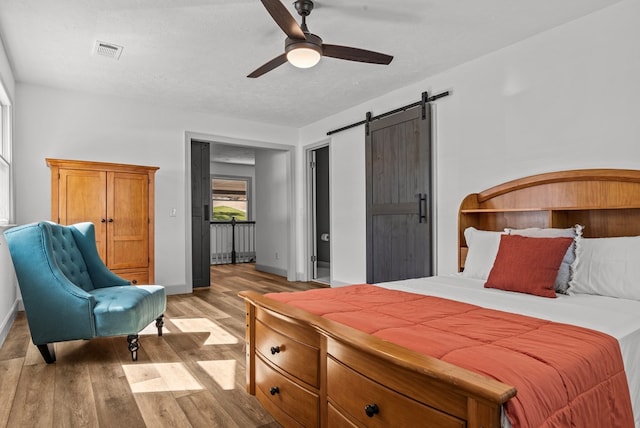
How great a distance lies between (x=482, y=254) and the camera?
9.51 feet

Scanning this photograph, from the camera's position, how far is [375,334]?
4.81 ft

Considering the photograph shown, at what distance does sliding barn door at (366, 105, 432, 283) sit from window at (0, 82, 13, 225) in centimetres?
387

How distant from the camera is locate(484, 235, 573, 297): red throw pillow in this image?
7.33 feet

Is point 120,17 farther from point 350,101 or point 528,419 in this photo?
point 528,419

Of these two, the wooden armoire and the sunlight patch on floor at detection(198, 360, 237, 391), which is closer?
the sunlight patch on floor at detection(198, 360, 237, 391)

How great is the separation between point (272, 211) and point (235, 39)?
4.00 meters

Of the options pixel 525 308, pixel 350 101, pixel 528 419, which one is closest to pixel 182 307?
pixel 350 101

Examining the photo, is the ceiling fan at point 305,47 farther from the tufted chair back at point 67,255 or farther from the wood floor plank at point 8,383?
the wood floor plank at point 8,383

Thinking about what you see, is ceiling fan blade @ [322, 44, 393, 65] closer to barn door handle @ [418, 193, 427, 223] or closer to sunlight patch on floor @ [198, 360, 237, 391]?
barn door handle @ [418, 193, 427, 223]

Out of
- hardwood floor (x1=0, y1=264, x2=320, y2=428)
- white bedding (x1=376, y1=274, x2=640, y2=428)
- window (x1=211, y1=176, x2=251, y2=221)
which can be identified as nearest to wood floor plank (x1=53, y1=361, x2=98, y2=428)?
hardwood floor (x1=0, y1=264, x2=320, y2=428)

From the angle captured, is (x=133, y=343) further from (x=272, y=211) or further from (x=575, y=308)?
(x=272, y=211)

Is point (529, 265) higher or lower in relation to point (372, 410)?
higher

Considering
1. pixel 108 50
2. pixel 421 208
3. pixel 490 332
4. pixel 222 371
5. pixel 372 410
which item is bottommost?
pixel 222 371

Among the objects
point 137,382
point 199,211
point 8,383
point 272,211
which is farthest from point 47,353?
point 272,211
